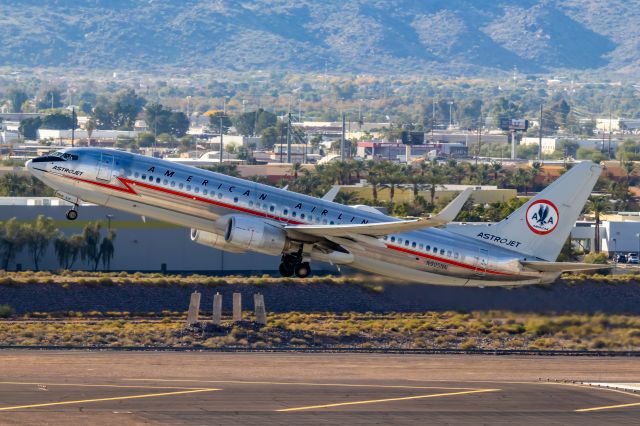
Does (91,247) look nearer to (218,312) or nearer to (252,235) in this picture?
(218,312)

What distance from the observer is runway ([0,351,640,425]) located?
53.4m

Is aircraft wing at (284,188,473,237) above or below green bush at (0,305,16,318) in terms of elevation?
above

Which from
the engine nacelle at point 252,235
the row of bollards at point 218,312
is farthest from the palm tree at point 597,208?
the engine nacelle at point 252,235

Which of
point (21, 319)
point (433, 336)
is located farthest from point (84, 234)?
point (433, 336)

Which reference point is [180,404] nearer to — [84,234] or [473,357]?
[473,357]

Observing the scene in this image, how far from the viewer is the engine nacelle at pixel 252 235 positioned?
2618 inches

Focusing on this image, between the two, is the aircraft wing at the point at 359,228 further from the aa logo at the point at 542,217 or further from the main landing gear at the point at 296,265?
the aa logo at the point at 542,217

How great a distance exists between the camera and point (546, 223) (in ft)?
243

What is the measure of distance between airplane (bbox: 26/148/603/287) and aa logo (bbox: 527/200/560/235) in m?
0.05

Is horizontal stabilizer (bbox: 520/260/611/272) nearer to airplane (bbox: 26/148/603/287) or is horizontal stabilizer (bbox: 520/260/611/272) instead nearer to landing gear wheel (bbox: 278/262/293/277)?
airplane (bbox: 26/148/603/287)

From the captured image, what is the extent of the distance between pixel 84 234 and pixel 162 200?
51832 millimetres

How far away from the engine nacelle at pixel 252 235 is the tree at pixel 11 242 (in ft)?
173

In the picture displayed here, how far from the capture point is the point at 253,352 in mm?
72250

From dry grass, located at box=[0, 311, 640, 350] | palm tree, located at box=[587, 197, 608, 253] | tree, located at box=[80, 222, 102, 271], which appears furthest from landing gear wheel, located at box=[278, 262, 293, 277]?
palm tree, located at box=[587, 197, 608, 253]
